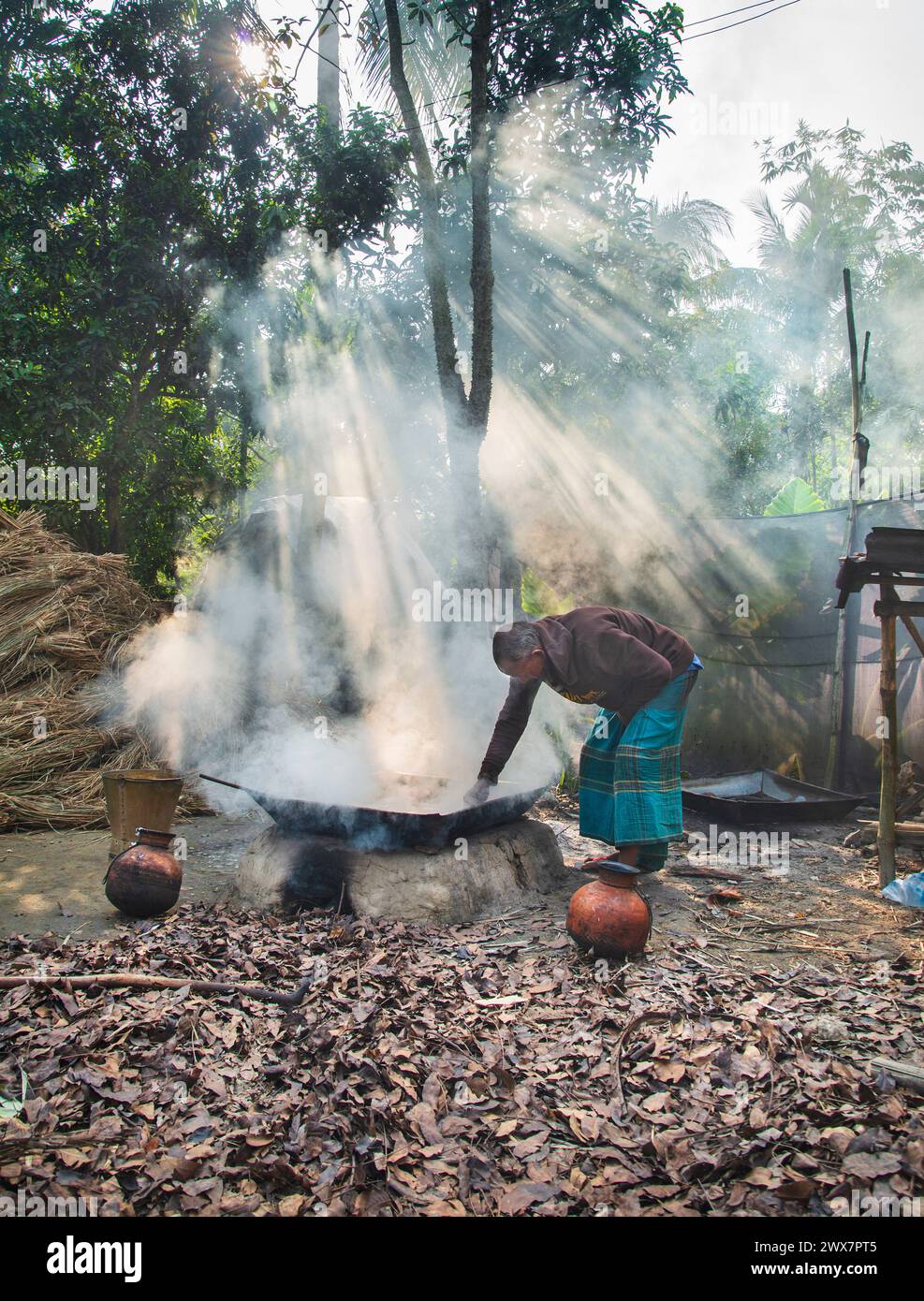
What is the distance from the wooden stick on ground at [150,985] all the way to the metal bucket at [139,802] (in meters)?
1.66

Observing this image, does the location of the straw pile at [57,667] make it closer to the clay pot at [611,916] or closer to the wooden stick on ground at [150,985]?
the wooden stick on ground at [150,985]

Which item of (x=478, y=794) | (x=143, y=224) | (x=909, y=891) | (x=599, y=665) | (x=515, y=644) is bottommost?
(x=909, y=891)

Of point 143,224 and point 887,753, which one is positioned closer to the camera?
point 887,753

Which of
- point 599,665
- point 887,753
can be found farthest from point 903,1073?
point 887,753

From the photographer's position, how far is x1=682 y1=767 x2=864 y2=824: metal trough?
692cm

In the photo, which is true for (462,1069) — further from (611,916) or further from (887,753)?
(887,753)

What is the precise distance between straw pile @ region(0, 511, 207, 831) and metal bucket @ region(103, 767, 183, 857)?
6.02 ft

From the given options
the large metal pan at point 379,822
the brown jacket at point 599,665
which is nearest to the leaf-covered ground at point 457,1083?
the large metal pan at point 379,822

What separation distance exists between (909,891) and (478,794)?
9.08 feet

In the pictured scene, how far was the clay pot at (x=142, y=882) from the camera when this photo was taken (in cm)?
430

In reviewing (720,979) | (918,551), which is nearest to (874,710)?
(918,551)

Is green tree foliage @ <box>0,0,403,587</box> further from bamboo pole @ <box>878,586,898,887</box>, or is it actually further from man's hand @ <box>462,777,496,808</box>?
bamboo pole @ <box>878,586,898,887</box>

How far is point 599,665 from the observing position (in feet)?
13.8

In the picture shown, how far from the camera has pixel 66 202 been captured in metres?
8.92
